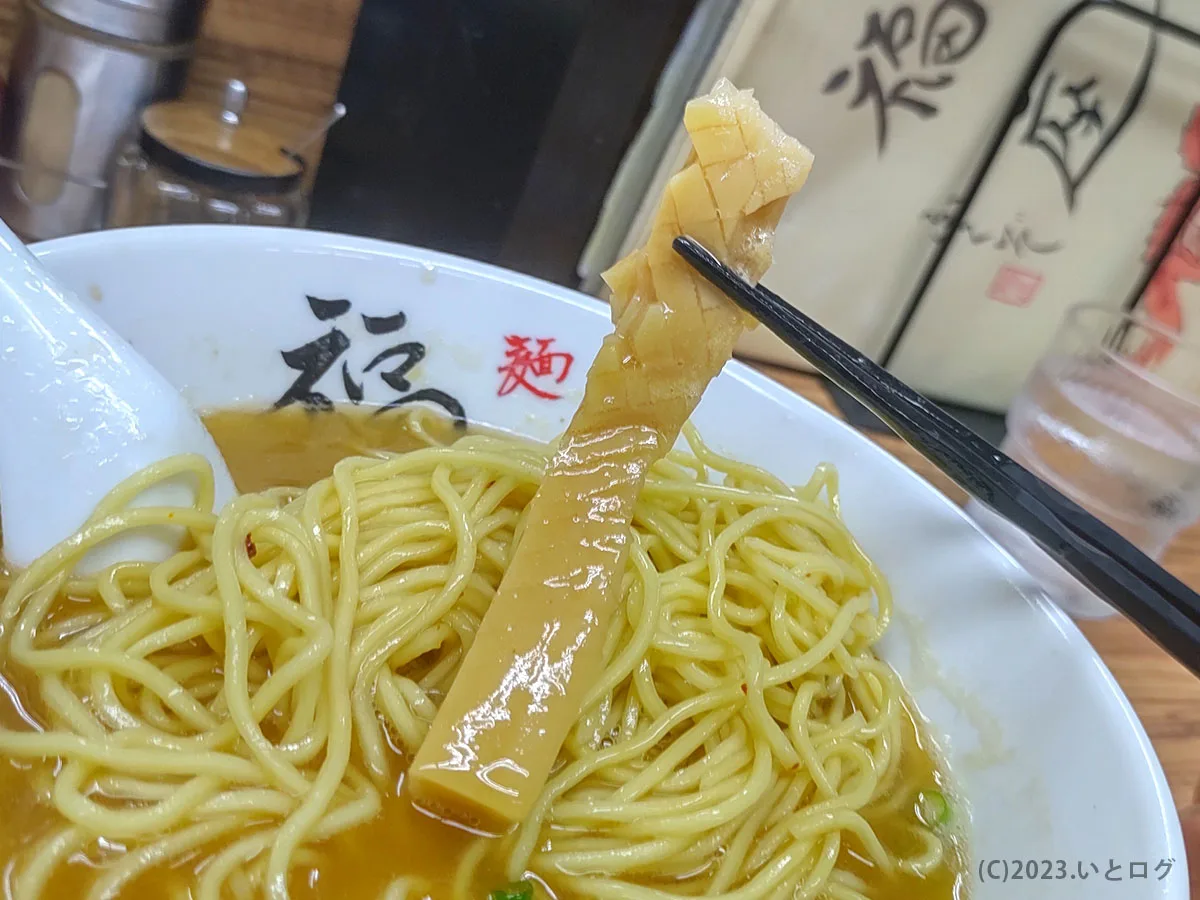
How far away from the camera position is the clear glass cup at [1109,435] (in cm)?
153

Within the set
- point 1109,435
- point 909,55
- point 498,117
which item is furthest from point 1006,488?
point 498,117

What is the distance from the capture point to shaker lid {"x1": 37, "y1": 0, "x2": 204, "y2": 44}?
1.50 metres

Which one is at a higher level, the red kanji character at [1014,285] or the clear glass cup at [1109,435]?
the red kanji character at [1014,285]

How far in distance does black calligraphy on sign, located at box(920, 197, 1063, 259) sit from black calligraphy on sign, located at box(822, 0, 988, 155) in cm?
24

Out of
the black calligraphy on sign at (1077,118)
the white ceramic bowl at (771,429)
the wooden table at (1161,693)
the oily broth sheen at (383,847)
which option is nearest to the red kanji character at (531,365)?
the white ceramic bowl at (771,429)

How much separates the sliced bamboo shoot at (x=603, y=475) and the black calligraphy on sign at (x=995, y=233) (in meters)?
1.20

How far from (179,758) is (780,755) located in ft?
2.04

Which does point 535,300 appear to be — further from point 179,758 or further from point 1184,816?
point 1184,816

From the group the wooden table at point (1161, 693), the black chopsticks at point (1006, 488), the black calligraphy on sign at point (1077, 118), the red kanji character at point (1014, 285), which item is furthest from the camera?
the red kanji character at point (1014, 285)

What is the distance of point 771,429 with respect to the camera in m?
1.40

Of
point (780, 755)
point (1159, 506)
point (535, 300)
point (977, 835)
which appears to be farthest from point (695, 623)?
point (1159, 506)

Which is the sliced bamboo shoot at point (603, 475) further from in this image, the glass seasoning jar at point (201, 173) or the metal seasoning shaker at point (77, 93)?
the metal seasoning shaker at point (77, 93)

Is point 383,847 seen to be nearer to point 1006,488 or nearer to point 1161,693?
point 1006,488

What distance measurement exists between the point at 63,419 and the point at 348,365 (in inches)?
18.1
